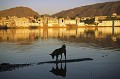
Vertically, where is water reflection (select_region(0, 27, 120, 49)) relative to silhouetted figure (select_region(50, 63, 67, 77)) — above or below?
above

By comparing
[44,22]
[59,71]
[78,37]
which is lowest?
[59,71]

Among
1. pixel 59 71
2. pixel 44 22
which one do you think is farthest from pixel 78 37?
pixel 44 22

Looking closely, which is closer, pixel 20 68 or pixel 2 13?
pixel 20 68

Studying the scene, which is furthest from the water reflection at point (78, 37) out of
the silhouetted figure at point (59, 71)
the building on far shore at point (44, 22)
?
the building on far shore at point (44, 22)

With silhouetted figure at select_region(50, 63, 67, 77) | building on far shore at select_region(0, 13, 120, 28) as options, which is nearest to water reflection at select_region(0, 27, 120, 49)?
silhouetted figure at select_region(50, 63, 67, 77)

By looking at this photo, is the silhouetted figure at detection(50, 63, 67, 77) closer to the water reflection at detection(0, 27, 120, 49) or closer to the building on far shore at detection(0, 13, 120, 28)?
the water reflection at detection(0, 27, 120, 49)

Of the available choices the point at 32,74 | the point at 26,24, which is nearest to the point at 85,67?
the point at 32,74

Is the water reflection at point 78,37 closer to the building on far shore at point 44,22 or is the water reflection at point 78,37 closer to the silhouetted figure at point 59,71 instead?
the silhouetted figure at point 59,71

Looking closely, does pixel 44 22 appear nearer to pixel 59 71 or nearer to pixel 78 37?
pixel 78 37

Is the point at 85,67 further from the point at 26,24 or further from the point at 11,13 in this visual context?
the point at 11,13

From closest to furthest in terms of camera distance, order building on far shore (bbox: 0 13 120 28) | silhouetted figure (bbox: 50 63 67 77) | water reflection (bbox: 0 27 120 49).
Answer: silhouetted figure (bbox: 50 63 67 77) → water reflection (bbox: 0 27 120 49) → building on far shore (bbox: 0 13 120 28)

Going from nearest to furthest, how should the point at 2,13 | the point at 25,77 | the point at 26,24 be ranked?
the point at 25,77, the point at 26,24, the point at 2,13

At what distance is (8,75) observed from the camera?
11680 millimetres

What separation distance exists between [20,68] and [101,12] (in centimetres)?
18143
